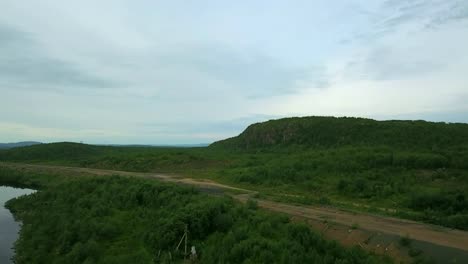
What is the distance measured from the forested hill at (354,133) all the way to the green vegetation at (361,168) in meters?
0.12

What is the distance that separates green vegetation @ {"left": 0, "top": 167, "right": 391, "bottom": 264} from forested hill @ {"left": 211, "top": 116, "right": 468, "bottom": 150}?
30.0 meters

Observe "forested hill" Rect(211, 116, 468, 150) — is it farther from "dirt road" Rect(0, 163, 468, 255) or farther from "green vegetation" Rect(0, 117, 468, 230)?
"dirt road" Rect(0, 163, 468, 255)

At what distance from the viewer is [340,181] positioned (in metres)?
29.1

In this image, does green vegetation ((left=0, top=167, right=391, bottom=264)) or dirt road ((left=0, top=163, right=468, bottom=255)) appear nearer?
green vegetation ((left=0, top=167, right=391, bottom=264))

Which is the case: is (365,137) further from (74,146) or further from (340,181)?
(74,146)

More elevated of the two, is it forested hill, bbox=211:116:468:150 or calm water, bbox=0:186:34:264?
forested hill, bbox=211:116:468:150

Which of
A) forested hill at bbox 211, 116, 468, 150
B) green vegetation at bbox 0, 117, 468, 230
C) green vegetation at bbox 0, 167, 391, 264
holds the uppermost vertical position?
forested hill at bbox 211, 116, 468, 150

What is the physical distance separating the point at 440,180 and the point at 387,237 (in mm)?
15344

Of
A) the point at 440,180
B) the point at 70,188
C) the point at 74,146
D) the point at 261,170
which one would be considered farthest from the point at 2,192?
the point at 74,146

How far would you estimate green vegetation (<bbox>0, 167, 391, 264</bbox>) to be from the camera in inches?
583

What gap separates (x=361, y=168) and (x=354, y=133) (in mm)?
28863

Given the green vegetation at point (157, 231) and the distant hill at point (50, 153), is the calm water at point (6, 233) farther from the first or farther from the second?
the distant hill at point (50, 153)

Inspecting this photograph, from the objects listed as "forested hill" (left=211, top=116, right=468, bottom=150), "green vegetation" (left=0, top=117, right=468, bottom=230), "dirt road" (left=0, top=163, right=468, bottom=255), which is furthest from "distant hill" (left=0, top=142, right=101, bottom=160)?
"dirt road" (left=0, top=163, right=468, bottom=255)

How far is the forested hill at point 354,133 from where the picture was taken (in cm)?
4978
